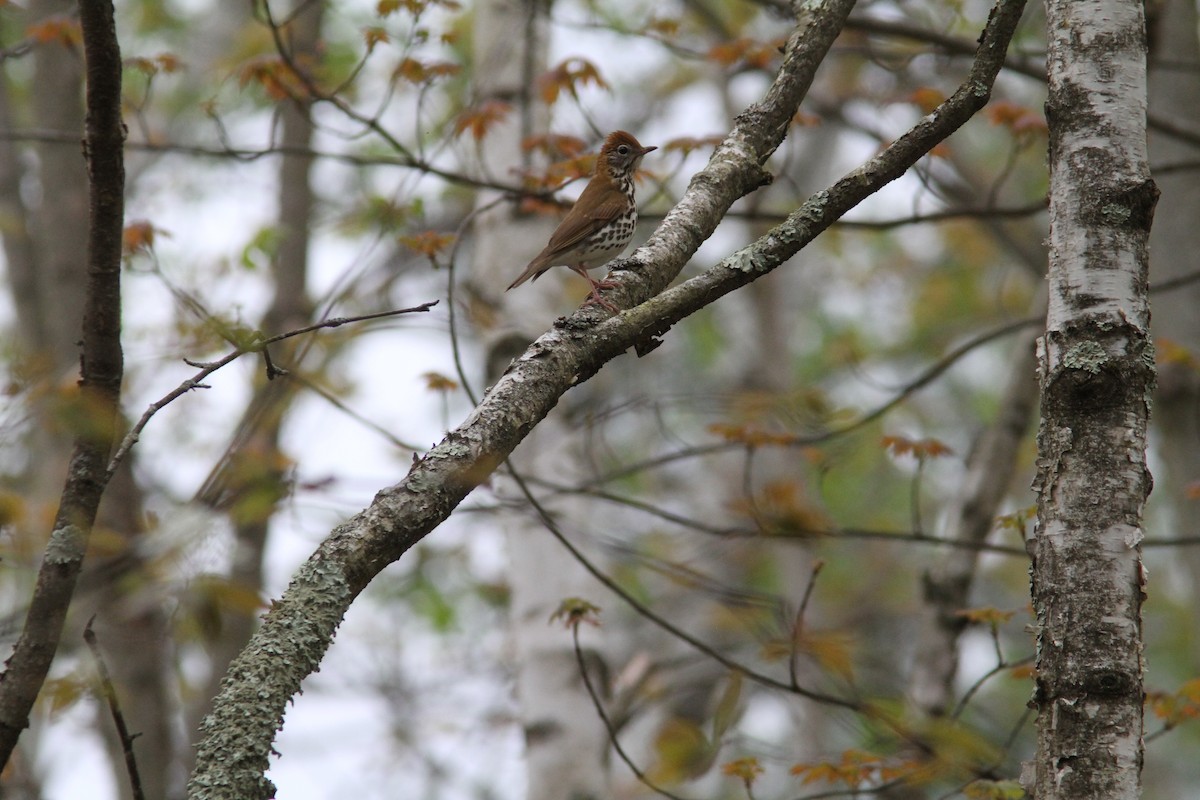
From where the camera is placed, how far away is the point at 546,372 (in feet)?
7.31

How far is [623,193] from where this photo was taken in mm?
5328

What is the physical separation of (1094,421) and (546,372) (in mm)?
1194

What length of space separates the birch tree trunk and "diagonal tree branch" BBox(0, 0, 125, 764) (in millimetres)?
2168

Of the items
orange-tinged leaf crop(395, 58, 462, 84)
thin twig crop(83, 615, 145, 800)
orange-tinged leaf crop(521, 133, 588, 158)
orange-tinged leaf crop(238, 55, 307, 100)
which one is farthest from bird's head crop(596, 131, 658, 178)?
thin twig crop(83, 615, 145, 800)

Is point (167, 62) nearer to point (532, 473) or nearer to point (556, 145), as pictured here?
point (556, 145)

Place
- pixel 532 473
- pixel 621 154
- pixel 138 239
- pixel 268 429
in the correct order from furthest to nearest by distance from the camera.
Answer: pixel 268 429, pixel 532 473, pixel 621 154, pixel 138 239

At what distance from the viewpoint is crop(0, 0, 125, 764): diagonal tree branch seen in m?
2.60

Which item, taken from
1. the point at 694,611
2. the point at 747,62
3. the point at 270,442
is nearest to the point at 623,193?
the point at 747,62

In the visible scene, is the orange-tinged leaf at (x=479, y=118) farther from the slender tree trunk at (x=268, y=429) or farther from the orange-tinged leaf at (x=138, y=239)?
the orange-tinged leaf at (x=138, y=239)

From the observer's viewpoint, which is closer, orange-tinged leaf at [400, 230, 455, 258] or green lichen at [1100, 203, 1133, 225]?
green lichen at [1100, 203, 1133, 225]

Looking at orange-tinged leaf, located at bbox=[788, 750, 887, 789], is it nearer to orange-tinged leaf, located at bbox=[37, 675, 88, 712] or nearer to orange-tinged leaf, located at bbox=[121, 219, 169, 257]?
orange-tinged leaf, located at bbox=[37, 675, 88, 712]

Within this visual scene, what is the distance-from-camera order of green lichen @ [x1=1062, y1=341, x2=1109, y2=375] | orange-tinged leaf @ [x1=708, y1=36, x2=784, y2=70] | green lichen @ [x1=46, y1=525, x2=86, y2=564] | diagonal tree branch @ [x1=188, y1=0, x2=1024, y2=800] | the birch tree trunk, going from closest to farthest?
1. diagonal tree branch @ [x1=188, y1=0, x2=1024, y2=800]
2. the birch tree trunk
3. green lichen @ [x1=1062, y1=341, x2=1109, y2=375]
4. green lichen @ [x1=46, y1=525, x2=86, y2=564]
5. orange-tinged leaf @ [x1=708, y1=36, x2=784, y2=70]

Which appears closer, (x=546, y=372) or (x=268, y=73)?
(x=546, y=372)

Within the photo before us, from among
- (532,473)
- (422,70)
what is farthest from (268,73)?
(532,473)
